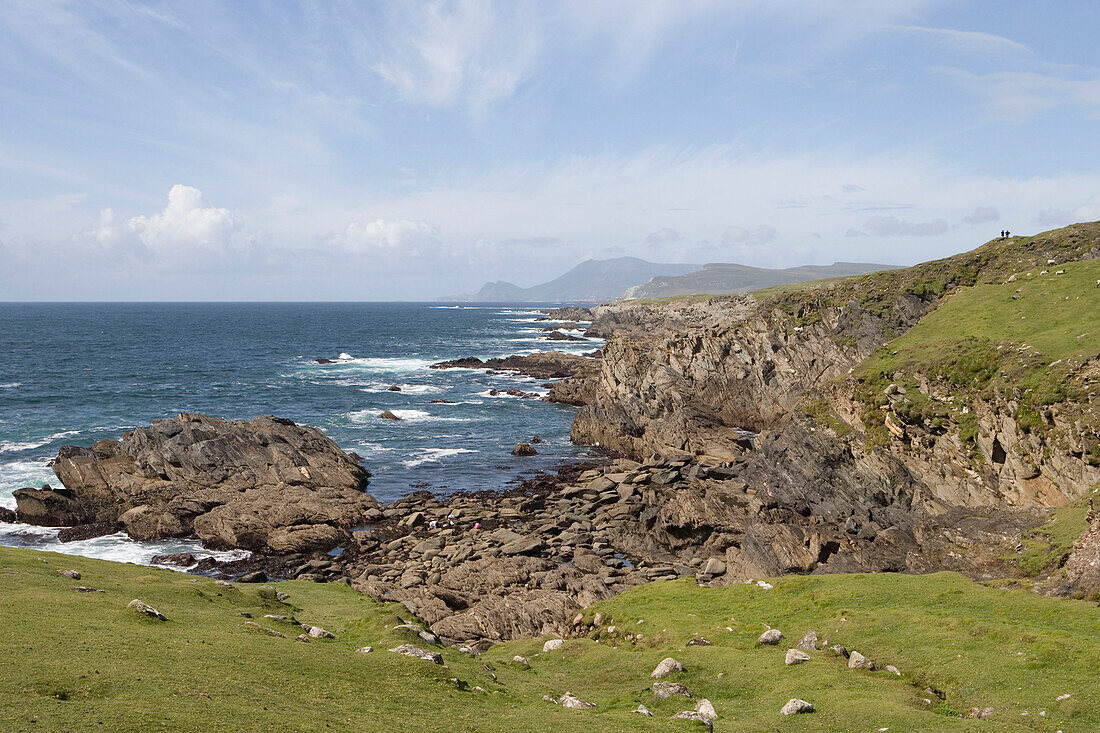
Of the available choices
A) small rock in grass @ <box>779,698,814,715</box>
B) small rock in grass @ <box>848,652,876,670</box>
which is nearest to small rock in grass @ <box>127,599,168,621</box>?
small rock in grass @ <box>779,698,814,715</box>

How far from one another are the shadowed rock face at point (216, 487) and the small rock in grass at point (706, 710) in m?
33.9

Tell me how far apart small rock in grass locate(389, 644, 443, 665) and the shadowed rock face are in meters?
27.0

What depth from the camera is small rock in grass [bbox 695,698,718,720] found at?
1803cm

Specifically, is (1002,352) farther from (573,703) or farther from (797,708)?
(573,703)

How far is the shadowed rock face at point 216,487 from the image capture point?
154ft

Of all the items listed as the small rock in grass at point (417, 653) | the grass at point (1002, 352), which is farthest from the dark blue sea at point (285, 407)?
the grass at point (1002, 352)

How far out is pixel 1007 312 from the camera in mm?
45000

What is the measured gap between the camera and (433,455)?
70.0m

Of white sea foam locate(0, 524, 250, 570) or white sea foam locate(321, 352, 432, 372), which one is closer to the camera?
white sea foam locate(0, 524, 250, 570)

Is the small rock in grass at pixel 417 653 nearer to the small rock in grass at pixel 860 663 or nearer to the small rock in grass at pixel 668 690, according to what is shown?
the small rock in grass at pixel 668 690

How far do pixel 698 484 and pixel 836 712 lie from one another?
32.2 meters

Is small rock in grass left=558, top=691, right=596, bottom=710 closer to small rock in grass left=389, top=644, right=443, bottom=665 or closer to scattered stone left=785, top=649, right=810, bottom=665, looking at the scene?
small rock in grass left=389, top=644, right=443, bottom=665

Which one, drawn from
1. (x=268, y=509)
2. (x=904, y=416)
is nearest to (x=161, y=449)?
(x=268, y=509)

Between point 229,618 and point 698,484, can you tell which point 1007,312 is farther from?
point 229,618
